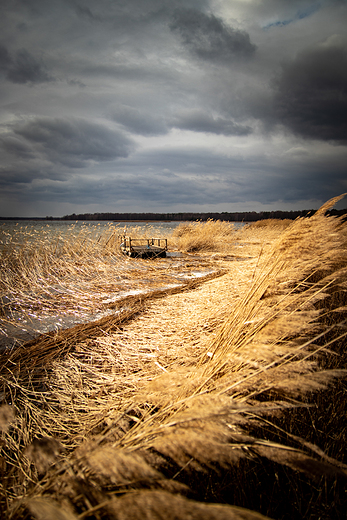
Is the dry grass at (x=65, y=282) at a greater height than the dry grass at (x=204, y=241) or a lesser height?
lesser

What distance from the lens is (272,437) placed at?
4.23 ft

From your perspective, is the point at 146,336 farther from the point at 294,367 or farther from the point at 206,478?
the point at 294,367

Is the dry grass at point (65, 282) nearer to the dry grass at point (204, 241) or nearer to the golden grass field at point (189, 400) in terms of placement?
the golden grass field at point (189, 400)

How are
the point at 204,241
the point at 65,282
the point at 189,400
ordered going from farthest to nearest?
the point at 204,241
the point at 65,282
the point at 189,400

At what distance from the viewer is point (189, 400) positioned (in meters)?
0.96

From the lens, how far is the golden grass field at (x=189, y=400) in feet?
Result: 1.90

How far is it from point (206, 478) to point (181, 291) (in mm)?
3771

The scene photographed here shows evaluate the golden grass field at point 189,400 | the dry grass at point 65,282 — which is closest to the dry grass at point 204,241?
the dry grass at point 65,282

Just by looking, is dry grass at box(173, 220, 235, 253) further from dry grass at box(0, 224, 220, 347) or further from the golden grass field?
the golden grass field

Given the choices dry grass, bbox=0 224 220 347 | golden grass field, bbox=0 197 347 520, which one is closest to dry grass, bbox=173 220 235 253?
dry grass, bbox=0 224 220 347

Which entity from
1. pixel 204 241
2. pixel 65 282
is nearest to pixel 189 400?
pixel 65 282

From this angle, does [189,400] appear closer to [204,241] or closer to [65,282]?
[65,282]

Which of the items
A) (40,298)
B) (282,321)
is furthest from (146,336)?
(40,298)

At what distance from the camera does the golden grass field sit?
58cm
